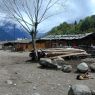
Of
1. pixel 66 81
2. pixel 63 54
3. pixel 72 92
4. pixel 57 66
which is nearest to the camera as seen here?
pixel 72 92

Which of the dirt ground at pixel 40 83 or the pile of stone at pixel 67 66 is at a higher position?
the pile of stone at pixel 67 66

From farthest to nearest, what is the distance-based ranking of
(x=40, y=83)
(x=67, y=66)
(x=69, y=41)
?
(x=69, y=41), (x=67, y=66), (x=40, y=83)

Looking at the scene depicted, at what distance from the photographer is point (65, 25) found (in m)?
141

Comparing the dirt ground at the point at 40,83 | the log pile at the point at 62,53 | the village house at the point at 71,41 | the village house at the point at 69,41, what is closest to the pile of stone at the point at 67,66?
the dirt ground at the point at 40,83

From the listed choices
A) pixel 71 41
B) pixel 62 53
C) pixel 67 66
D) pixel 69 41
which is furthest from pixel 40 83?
pixel 69 41

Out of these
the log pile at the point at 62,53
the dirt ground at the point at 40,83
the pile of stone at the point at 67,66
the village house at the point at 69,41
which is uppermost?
the village house at the point at 69,41

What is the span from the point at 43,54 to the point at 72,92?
16.4m

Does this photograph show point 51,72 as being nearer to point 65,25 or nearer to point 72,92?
point 72,92

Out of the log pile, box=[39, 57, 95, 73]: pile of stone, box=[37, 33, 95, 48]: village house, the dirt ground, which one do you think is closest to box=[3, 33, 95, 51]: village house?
box=[37, 33, 95, 48]: village house

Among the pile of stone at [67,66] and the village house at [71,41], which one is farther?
the village house at [71,41]

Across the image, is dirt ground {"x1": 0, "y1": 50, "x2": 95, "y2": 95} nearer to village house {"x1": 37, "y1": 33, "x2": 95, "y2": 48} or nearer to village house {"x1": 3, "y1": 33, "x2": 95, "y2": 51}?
village house {"x1": 3, "y1": 33, "x2": 95, "y2": 51}

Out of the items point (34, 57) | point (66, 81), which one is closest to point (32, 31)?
point (34, 57)

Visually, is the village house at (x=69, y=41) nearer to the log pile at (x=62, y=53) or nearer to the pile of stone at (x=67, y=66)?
the log pile at (x=62, y=53)

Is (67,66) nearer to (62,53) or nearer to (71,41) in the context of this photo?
(62,53)
